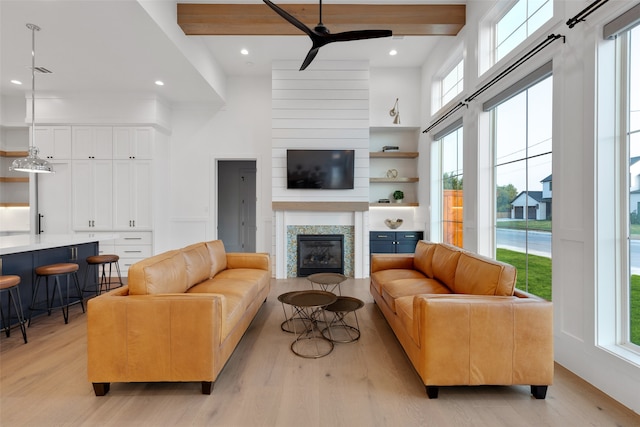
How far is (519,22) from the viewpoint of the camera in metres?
3.01

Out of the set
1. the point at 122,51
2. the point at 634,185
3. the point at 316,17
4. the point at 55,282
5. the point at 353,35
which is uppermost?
the point at 316,17

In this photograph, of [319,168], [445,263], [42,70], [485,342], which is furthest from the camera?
[319,168]

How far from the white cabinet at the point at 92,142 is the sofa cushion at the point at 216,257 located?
10.1 feet

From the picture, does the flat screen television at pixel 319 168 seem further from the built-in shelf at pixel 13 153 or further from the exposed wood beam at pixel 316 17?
the built-in shelf at pixel 13 153

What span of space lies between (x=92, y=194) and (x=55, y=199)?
2.06ft

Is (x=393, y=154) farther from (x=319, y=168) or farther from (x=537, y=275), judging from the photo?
(x=537, y=275)

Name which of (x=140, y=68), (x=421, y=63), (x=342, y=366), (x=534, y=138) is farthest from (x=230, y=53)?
(x=342, y=366)

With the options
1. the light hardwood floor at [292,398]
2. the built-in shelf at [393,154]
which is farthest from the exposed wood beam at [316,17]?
the light hardwood floor at [292,398]

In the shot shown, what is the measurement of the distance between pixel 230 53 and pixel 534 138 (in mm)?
4509

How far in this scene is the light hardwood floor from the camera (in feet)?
5.61

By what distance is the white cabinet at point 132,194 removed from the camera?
5.16m

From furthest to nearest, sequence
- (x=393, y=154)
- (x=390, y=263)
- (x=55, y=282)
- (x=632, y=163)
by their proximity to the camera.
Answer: (x=393, y=154) → (x=390, y=263) → (x=55, y=282) → (x=632, y=163)

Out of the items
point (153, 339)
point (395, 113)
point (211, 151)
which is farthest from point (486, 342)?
point (211, 151)

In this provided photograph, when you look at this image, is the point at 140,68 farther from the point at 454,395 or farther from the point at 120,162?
the point at 454,395
